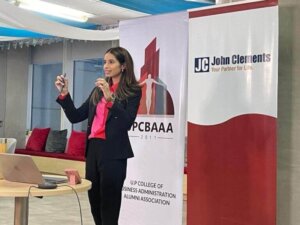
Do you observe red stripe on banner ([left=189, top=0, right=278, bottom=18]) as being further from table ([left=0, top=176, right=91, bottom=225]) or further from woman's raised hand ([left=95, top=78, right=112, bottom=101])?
table ([left=0, top=176, right=91, bottom=225])

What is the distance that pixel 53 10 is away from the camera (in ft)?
21.1

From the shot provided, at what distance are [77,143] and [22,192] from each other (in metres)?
6.21

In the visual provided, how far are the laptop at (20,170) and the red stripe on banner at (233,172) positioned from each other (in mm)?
1212

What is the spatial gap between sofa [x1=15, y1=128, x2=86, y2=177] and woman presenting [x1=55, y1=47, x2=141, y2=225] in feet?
16.1

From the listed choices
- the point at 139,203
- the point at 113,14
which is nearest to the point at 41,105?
the point at 113,14

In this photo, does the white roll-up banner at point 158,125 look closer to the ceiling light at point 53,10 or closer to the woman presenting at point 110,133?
the woman presenting at point 110,133

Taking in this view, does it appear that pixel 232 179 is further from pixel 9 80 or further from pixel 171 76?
pixel 9 80

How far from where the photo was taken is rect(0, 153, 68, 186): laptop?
203 cm

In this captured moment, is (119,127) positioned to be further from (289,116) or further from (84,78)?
(84,78)

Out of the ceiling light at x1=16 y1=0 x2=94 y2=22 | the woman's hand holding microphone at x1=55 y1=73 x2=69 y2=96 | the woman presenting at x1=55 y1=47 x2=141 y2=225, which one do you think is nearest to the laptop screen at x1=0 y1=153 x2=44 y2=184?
the woman presenting at x1=55 y1=47 x2=141 y2=225

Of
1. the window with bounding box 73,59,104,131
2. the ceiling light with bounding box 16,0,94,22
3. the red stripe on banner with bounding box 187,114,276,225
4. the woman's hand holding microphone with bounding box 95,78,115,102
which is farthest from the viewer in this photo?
the window with bounding box 73,59,104,131

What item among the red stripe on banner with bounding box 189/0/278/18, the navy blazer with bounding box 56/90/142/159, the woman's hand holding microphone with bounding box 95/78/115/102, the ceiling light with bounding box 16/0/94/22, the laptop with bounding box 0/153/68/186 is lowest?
the laptop with bounding box 0/153/68/186

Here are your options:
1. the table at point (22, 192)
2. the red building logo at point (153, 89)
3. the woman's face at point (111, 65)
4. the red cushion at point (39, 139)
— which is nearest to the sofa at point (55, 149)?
the red cushion at point (39, 139)

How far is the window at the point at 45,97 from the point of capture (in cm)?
923
